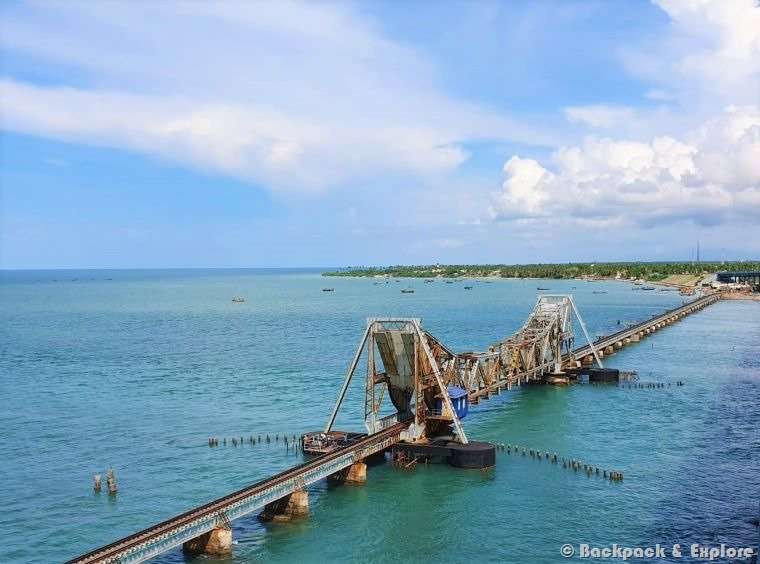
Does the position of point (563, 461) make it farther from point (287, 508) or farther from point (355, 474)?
point (287, 508)

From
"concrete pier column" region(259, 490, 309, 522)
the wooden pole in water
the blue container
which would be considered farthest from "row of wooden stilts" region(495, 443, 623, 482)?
the wooden pole in water

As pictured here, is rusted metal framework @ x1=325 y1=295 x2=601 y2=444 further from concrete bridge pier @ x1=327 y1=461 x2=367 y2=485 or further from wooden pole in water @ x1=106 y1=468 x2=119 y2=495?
wooden pole in water @ x1=106 y1=468 x2=119 y2=495

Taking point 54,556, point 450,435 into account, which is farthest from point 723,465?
point 54,556

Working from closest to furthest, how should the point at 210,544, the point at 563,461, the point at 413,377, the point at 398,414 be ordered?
the point at 210,544 → the point at 563,461 → the point at 413,377 → the point at 398,414

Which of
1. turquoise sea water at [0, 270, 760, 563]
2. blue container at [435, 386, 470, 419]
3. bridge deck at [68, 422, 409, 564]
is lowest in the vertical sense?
turquoise sea water at [0, 270, 760, 563]

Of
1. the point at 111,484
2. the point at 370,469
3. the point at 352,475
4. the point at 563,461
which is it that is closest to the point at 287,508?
the point at 352,475

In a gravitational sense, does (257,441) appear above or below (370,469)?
above

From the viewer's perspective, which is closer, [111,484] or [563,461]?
[111,484]
